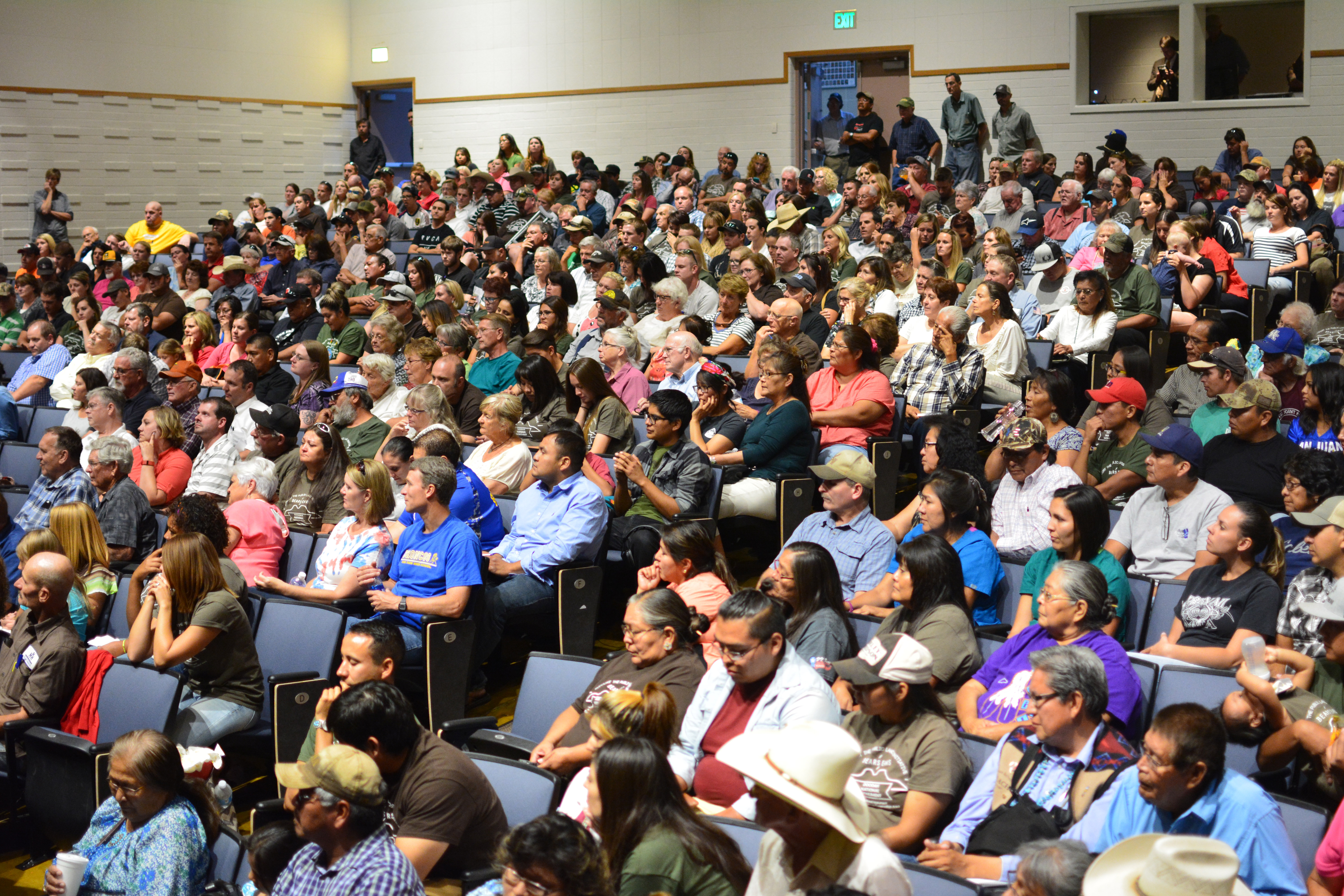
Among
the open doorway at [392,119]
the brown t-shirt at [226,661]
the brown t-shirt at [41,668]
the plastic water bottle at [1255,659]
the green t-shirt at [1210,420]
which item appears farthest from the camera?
the open doorway at [392,119]

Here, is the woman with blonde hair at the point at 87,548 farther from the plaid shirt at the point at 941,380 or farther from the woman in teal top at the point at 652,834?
the plaid shirt at the point at 941,380

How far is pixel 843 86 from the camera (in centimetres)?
1423

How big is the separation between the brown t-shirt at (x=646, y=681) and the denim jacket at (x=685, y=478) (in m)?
1.48

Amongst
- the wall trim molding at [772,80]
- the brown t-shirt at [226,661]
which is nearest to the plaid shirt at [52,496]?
the brown t-shirt at [226,661]

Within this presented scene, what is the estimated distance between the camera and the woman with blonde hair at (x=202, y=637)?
3959 millimetres

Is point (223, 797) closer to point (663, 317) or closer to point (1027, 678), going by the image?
point (1027, 678)

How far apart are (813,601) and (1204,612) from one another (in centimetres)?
112

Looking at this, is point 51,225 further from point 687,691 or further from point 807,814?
point 807,814

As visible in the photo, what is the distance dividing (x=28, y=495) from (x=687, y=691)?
12.5 ft

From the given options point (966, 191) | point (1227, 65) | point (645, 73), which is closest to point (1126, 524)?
point (966, 191)

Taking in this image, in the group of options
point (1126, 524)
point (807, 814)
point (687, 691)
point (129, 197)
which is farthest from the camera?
point (129, 197)

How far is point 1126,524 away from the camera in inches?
171

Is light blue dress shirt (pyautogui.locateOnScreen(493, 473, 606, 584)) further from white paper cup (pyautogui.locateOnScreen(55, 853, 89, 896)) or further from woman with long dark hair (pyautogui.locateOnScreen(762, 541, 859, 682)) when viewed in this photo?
white paper cup (pyautogui.locateOnScreen(55, 853, 89, 896))

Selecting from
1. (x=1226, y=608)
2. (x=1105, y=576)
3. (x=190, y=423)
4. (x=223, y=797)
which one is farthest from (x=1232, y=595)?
(x=190, y=423)
